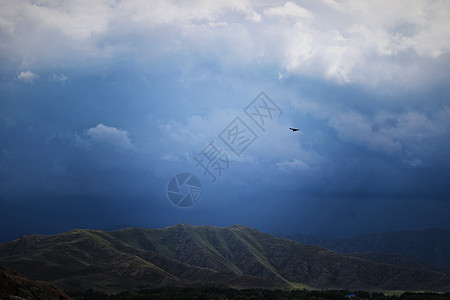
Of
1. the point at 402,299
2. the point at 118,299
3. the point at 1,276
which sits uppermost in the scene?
the point at 1,276

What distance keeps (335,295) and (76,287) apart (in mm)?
125629

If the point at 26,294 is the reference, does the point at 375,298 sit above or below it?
below

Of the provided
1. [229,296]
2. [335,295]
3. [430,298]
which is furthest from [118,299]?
[430,298]

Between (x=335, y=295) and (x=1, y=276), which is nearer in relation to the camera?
(x=1, y=276)

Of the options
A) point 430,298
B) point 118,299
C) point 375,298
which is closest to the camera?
point 118,299

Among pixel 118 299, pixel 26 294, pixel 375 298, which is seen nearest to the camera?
pixel 26 294

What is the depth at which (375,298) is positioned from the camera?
173 m

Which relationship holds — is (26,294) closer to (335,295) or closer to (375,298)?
(335,295)

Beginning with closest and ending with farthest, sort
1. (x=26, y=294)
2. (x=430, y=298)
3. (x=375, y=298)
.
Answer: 1. (x=26, y=294)
2. (x=430, y=298)
3. (x=375, y=298)

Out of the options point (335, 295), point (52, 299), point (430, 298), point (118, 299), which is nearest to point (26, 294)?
point (52, 299)

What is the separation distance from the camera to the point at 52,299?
46.8 m

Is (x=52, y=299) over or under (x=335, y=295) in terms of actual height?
over

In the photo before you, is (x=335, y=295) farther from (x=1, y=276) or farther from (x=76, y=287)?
(x=1, y=276)

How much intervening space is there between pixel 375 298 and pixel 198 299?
283ft
